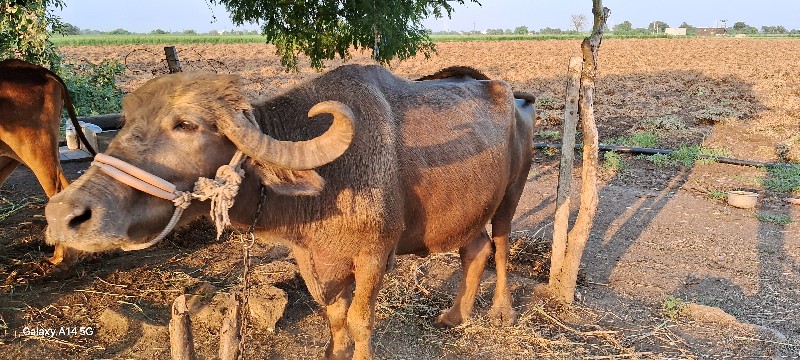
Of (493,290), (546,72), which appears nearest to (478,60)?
(546,72)

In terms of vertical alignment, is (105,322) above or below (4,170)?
below

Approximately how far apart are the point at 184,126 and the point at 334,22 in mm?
6115

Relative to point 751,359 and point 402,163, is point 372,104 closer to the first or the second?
point 402,163

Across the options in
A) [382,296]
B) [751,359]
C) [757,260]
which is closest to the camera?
[751,359]

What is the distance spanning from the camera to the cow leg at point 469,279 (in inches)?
201

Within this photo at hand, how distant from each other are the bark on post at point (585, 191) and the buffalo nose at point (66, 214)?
436cm

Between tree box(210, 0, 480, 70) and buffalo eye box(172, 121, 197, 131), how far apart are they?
4.85 metres

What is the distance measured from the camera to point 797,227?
7.82 m

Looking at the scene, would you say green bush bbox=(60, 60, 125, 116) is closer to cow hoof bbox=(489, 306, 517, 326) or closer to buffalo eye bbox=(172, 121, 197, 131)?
cow hoof bbox=(489, 306, 517, 326)

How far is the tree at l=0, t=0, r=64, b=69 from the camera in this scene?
604cm

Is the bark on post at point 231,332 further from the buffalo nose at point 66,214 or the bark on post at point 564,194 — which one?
the bark on post at point 564,194

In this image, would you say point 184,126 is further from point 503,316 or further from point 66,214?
point 503,316

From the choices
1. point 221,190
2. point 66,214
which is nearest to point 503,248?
point 221,190

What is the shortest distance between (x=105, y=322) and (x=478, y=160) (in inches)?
125
